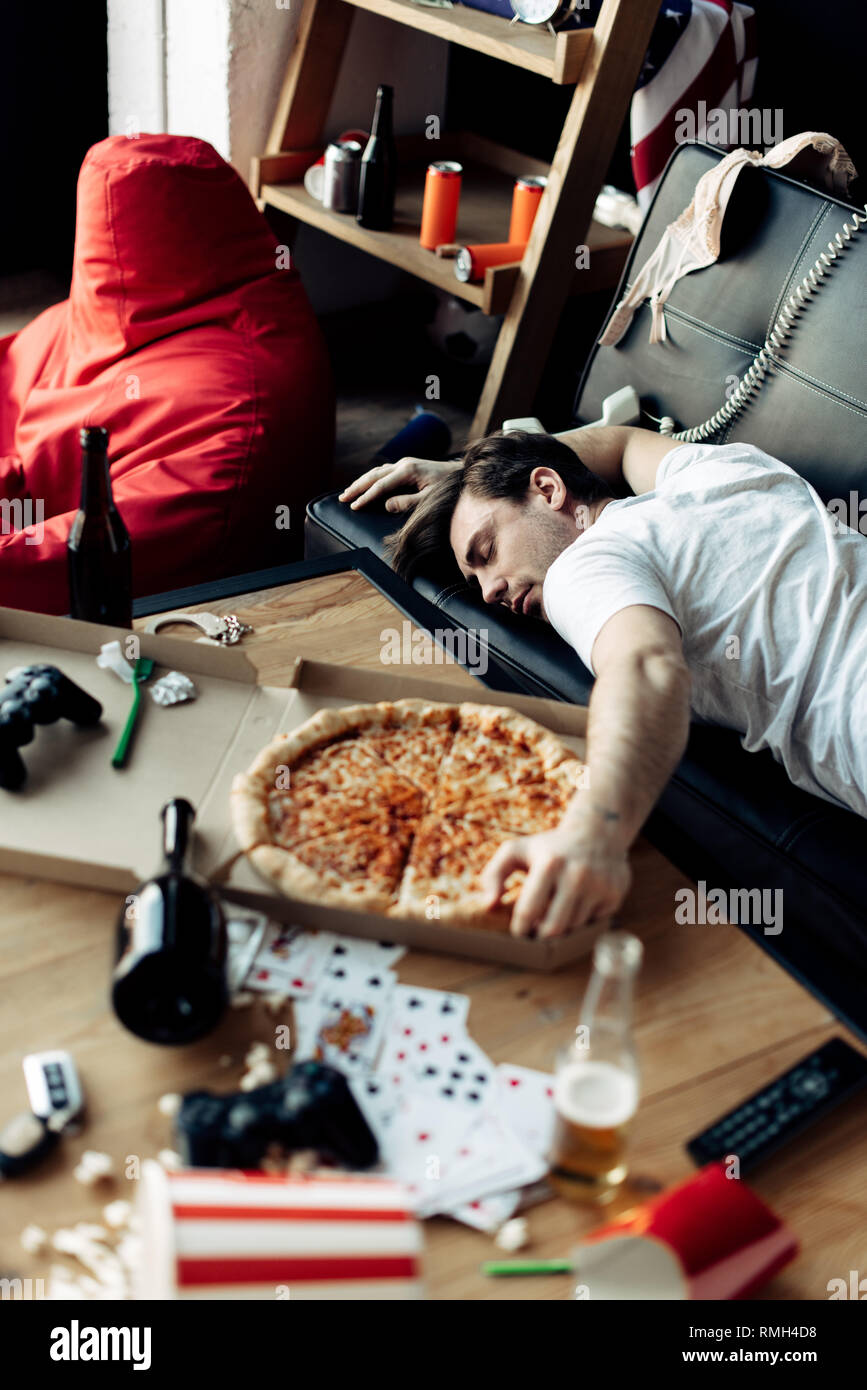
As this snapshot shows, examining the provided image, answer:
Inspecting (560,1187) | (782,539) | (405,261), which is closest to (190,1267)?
(560,1187)

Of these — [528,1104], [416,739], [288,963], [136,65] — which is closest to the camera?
[528,1104]

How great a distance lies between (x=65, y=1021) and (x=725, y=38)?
271 cm

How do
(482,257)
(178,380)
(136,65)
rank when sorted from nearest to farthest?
(178,380) < (482,257) < (136,65)

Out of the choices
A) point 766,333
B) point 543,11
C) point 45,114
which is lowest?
point 766,333

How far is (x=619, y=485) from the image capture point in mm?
2189

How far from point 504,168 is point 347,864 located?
2.99 meters

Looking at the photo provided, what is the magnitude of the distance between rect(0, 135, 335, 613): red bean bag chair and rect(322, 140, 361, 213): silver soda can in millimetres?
571

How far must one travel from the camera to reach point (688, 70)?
271 cm

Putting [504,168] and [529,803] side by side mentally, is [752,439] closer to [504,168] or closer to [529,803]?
[529,803]

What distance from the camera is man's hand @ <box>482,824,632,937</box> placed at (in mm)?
1068

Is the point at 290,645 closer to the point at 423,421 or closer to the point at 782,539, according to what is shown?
the point at 782,539

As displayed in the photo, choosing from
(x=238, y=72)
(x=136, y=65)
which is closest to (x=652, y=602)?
(x=238, y=72)

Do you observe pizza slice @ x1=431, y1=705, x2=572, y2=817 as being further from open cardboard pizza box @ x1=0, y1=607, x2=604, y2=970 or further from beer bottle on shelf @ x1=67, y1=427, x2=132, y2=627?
beer bottle on shelf @ x1=67, y1=427, x2=132, y2=627

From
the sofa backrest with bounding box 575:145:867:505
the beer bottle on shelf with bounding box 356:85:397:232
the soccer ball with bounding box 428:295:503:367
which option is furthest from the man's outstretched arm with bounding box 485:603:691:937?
the soccer ball with bounding box 428:295:503:367
